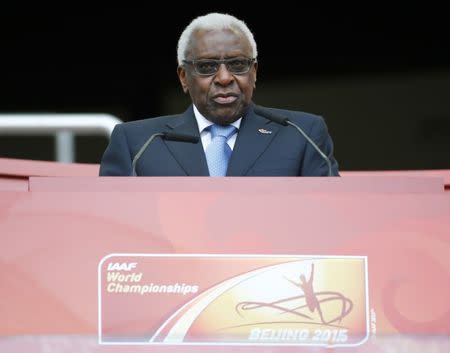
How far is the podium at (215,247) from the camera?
1925 millimetres

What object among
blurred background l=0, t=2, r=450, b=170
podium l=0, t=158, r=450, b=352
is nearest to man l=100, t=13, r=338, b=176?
podium l=0, t=158, r=450, b=352

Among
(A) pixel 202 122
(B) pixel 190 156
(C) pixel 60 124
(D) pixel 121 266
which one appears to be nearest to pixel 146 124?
(A) pixel 202 122

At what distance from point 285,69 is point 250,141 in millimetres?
4411

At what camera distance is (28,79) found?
686cm

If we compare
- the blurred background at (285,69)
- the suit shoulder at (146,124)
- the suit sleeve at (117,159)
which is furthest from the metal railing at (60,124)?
the blurred background at (285,69)

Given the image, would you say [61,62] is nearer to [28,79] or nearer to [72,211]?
[28,79]

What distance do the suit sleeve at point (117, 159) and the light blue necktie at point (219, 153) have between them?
0.17m

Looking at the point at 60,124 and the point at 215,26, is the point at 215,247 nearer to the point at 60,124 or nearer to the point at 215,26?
the point at 215,26

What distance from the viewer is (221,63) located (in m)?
2.49

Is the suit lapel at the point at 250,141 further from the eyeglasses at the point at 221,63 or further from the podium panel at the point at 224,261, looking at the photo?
the podium panel at the point at 224,261

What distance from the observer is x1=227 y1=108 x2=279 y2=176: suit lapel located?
2451 millimetres

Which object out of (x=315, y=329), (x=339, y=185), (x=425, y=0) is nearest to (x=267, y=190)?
(x=339, y=185)

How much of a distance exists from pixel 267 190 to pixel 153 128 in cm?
66

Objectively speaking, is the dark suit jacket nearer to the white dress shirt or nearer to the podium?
the white dress shirt
